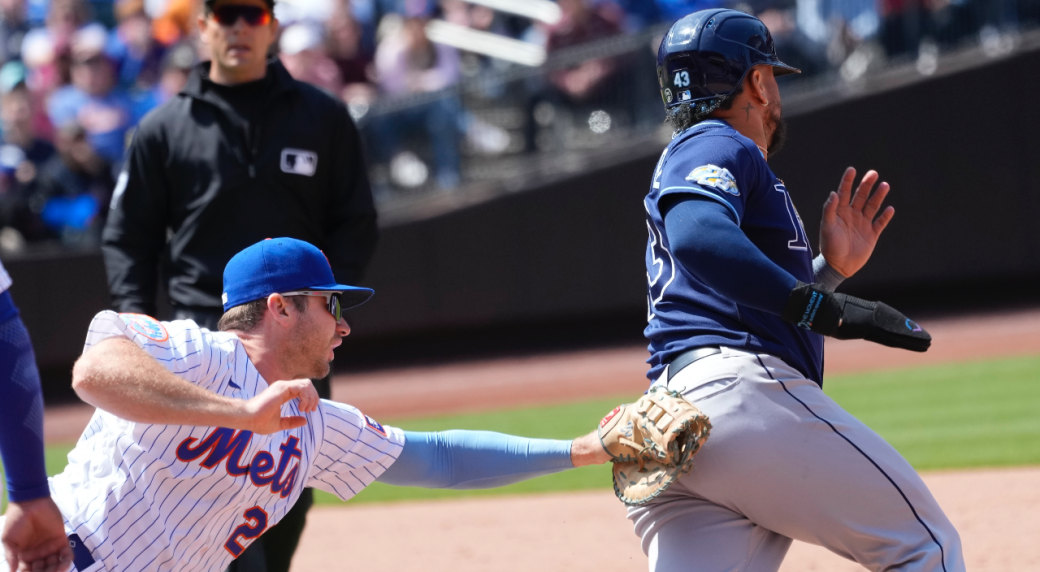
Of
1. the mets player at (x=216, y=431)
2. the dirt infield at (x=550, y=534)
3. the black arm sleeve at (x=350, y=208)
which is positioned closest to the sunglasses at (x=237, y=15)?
the black arm sleeve at (x=350, y=208)

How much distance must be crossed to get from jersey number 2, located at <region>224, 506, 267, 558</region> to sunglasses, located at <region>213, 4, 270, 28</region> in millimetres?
2012

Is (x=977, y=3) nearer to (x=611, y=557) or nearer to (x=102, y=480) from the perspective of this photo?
(x=611, y=557)

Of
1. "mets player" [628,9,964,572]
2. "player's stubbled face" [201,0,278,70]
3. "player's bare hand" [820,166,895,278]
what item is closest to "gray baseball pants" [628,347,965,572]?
"mets player" [628,9,964,572]

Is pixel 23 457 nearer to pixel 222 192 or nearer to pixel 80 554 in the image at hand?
pixel 80 554

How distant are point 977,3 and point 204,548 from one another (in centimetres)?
1224

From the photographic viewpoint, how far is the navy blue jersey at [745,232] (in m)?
2.64

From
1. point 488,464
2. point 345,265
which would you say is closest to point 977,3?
point 345,265

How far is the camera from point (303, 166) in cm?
409

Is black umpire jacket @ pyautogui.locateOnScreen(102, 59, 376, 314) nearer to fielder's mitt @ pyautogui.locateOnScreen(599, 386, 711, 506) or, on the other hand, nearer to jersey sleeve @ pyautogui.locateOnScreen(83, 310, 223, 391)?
jersey sleeve @ pyautogui.locateOnScreen(83, 310, 223, 391)

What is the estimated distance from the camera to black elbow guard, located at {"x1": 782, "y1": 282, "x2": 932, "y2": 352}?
2.46m

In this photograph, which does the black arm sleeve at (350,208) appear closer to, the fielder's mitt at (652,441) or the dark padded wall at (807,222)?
the fielder's mitt at (652,441)

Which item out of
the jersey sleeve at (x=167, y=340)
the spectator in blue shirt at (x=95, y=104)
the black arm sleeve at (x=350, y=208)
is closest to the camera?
the jersey sleeve at (x=167, y=340)

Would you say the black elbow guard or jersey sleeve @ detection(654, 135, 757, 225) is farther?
jersey sleeve @ detection(654, 135, 757, 225)

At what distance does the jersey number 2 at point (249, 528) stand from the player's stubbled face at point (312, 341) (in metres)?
0.37
